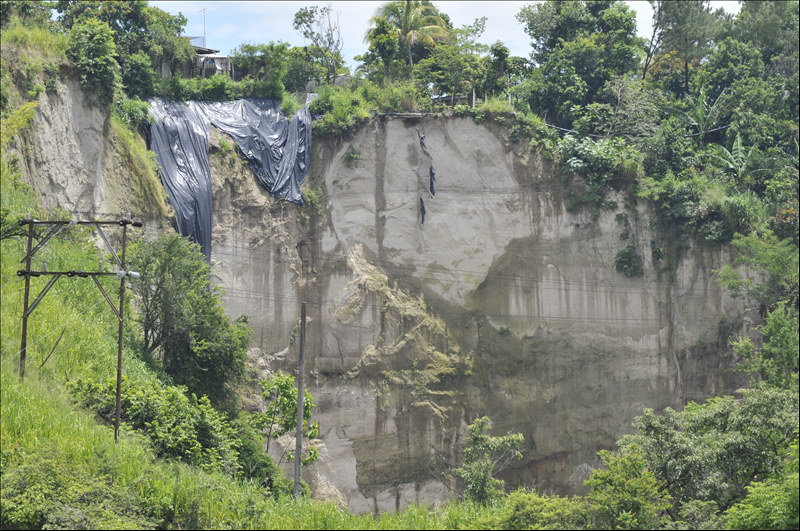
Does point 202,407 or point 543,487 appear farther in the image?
point 543,487

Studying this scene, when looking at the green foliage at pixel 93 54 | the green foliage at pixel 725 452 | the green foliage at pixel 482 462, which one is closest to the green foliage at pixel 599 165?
the green foliage at pixel 482 462

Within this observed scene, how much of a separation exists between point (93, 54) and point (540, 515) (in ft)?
62.0

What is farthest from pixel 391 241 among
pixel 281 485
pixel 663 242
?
pixel 281 485

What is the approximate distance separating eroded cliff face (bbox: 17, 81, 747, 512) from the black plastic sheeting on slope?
565mm

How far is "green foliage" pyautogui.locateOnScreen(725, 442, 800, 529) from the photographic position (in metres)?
21.4

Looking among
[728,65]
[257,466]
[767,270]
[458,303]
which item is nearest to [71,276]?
[257,466]

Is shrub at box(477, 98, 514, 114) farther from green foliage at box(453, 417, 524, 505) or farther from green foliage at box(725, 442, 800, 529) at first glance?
green foliage at box(725, 442, 800, 529)

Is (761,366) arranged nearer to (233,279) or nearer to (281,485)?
(281,485)

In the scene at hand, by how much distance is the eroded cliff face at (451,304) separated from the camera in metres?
36.6

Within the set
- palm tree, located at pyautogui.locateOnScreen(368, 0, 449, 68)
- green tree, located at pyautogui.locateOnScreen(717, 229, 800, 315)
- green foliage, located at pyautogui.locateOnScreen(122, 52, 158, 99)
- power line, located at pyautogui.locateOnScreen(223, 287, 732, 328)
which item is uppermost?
palm tree, located at pyautogui.locateOnScreen(368, 0, 449, 68)

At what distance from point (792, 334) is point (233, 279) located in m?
16.0

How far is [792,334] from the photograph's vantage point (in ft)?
100

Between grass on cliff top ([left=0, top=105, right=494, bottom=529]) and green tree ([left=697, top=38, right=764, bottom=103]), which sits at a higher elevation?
green tree ([left=697, top=38, right=764, bottom=103])

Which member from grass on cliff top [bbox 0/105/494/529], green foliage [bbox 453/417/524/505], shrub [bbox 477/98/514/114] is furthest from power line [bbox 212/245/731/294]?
grass on cliff top [bbox 0/105/494/529]
